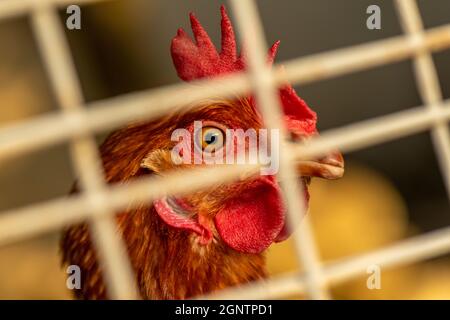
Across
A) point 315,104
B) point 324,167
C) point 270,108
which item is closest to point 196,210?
point 324,167

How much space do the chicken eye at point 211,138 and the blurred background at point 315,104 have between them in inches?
30.4

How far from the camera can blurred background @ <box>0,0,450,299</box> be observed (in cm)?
180

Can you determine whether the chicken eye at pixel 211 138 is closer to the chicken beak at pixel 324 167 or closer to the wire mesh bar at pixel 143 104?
the chicken beak at pixel 324 167

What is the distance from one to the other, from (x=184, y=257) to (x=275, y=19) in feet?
4.11

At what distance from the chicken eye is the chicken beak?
0.46 ft

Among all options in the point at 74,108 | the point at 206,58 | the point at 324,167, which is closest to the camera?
the point at 74,108

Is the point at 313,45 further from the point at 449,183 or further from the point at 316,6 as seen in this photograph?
the point at 449,183

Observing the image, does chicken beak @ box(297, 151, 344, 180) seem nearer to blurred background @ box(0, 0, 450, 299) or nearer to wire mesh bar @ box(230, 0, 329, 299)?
wire mesh bar @ box(230, 0, 329, 299)

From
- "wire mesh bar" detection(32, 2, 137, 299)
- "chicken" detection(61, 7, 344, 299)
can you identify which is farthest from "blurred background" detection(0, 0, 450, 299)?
"wire mesh bar" detection(32, 2, 137, 299)

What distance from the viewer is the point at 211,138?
38.4 inches

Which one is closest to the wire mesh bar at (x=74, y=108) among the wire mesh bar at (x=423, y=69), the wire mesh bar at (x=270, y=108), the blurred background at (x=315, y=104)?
the wire mesh bar at (x=270, y=108)

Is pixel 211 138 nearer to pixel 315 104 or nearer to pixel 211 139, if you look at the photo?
pixel 211 139

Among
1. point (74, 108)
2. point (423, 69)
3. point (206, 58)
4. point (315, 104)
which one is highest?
point (315, 104)

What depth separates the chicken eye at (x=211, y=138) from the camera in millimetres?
965
